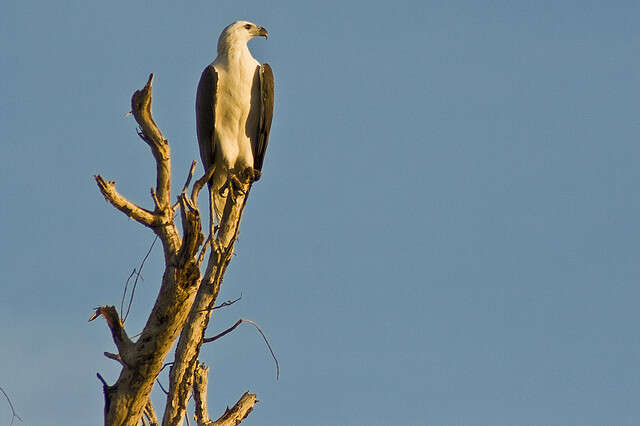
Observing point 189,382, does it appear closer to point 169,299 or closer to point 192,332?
point 192,332

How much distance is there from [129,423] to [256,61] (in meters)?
4.23

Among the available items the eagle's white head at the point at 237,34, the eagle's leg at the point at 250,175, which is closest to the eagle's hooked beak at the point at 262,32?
the eagle's white head at the point at 237,34

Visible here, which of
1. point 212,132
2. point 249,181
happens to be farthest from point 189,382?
point 212,132

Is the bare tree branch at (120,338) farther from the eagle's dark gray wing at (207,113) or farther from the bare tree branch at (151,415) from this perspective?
the eagle's dark gray wing at (207,113)

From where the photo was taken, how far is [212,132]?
8.56 meters

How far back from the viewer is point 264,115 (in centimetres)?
870

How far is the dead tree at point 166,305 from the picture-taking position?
5.64 metres

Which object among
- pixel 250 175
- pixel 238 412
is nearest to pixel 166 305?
pixel 238 412

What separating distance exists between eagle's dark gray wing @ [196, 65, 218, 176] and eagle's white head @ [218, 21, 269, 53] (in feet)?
1.40

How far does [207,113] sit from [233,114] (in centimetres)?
23

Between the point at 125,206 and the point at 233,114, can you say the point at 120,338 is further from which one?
the point at 233,114

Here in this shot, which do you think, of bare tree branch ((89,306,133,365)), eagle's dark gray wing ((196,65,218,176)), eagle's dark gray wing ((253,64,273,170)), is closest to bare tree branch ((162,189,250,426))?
bare tree branch ((89,306,133,365))

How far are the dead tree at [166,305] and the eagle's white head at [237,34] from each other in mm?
3034

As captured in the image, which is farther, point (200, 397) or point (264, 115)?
point (264, 115)
